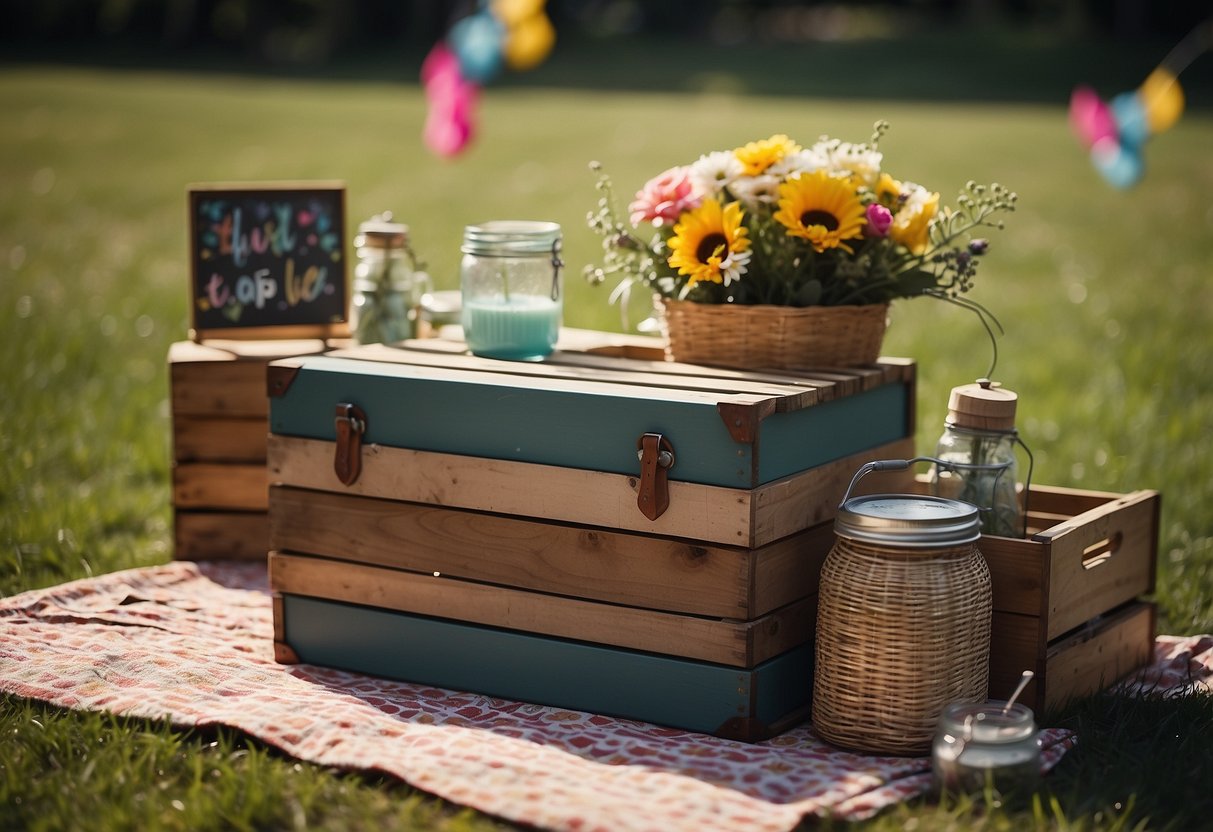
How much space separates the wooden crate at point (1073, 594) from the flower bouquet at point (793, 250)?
19.2 inches

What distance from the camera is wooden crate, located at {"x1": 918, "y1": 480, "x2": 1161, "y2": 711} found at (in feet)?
9.62

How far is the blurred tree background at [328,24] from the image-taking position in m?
26.6

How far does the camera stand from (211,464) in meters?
4.05

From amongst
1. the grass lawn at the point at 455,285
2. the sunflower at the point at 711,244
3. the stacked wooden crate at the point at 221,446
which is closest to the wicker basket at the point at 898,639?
the grass lawn at the point at 455,285

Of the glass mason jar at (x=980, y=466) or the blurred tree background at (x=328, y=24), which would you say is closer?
the glass mason jar at (x=980, y=466)

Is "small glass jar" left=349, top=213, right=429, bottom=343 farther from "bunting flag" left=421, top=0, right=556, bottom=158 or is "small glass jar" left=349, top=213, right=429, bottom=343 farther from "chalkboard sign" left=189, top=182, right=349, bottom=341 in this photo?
"bunting flag" left=421, top=0, right=556, bottom=158

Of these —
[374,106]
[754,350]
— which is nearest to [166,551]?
[754,350]

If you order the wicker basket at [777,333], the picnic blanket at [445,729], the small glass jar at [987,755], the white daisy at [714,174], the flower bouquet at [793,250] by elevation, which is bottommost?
the picnic blanket at [445,729]

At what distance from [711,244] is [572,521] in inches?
26.5

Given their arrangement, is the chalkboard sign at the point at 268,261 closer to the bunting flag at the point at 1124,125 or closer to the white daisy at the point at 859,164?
the white daisy at the point at 859,164

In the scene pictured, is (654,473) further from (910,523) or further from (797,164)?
(797,164)

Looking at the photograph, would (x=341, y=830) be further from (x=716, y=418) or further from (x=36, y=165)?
(x=36, y=165)

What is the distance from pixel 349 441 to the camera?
315cm

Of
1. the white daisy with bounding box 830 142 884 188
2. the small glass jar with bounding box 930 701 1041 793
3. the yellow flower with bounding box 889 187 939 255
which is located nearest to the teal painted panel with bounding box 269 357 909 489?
the yellow flower with bounding box 889 187 939 255
